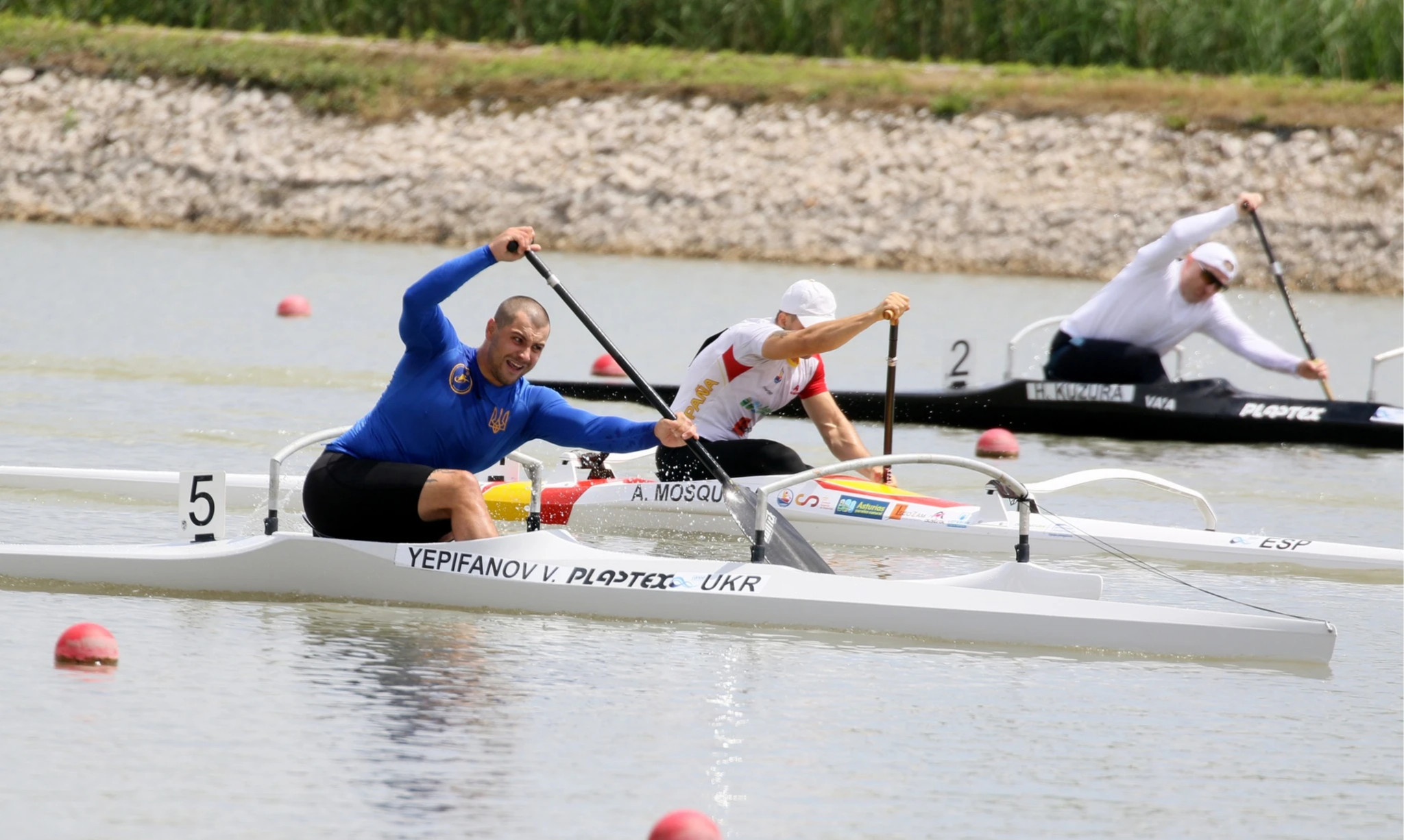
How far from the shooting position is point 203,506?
25.0 ft

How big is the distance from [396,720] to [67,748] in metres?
0.94

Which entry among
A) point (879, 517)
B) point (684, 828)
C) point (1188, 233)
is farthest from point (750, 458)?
point (684, 828)

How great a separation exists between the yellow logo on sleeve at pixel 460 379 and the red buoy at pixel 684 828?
262 cm

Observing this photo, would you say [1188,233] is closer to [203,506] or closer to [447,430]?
[447,430]

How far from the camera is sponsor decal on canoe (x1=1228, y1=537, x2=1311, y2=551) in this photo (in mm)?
9016

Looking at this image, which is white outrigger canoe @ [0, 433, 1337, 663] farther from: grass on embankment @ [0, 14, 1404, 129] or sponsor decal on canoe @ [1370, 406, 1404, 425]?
grass on embankment @ [0, 14, 1404, 129]

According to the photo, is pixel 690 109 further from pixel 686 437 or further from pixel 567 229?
pixel 686 437

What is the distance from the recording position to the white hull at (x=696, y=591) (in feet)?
23.5

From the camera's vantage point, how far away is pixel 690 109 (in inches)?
1034


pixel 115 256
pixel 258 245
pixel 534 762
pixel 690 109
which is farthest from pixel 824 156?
pixel 534 762

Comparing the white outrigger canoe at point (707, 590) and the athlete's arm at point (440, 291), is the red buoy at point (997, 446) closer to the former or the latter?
the white outrigger canoe at point (707, 590)

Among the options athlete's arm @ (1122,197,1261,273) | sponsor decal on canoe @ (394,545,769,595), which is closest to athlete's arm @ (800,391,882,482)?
sponsor decal on canoe @ (394,545,769,595)

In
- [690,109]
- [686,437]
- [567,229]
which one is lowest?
[686,437]

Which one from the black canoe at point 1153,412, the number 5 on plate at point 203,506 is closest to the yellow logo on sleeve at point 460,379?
the number 5 on plate at point 203,506
